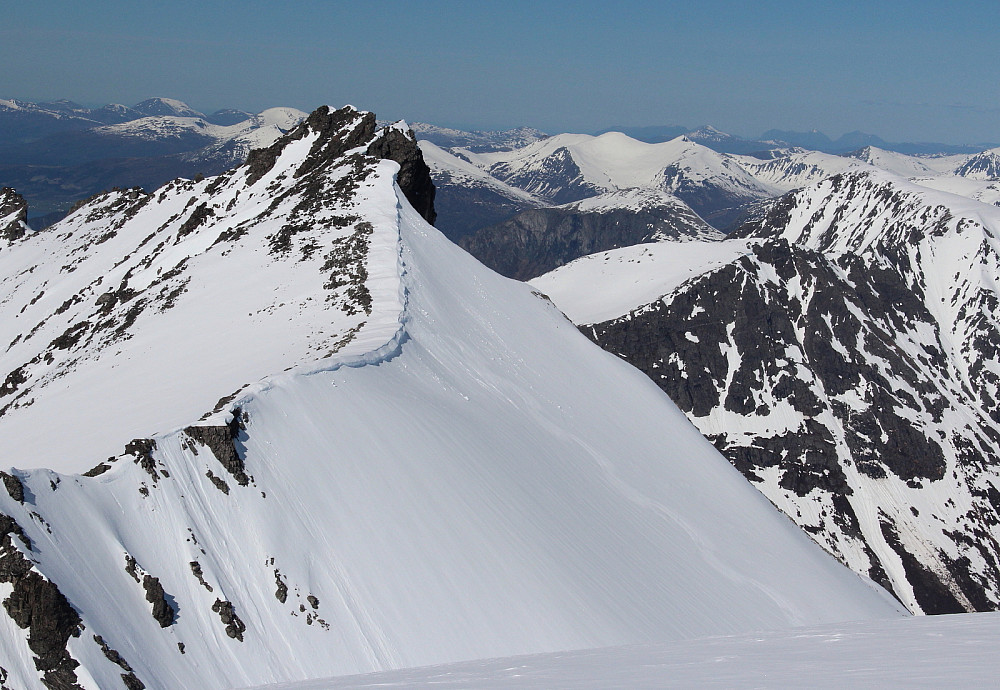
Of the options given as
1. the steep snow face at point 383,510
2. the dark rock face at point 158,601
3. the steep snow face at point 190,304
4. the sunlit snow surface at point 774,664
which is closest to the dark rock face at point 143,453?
the steep snow face at point 383,510

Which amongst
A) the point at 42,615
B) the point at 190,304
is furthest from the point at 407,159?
the point at 42,615

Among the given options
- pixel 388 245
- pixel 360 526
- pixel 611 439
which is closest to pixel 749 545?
pixel 611 439

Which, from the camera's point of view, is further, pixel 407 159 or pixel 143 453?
pixel 407 159

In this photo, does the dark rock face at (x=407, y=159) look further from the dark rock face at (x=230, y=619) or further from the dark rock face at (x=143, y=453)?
the dark rock face at (x=230, y=619)

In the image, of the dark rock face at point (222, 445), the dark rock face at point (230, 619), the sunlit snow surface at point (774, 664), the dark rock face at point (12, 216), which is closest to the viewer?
the sunlit snow surface at point (774, 664)

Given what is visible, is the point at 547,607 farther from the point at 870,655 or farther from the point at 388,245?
the point at 388,245

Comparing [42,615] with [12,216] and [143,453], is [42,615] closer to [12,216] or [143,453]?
[143,453]
